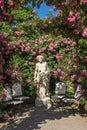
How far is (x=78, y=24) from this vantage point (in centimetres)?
948

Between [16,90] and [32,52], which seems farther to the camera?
[32,52]

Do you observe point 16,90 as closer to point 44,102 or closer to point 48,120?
point 44,102

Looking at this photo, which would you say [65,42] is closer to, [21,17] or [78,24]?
[21,17]

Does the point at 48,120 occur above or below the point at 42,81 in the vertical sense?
below

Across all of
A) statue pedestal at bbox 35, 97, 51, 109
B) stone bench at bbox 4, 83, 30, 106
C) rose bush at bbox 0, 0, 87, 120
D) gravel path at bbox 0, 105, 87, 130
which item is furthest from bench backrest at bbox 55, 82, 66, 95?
gravel path at bbox 0, 105, 87, 130

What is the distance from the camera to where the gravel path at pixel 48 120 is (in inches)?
369

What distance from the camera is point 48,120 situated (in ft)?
33.4

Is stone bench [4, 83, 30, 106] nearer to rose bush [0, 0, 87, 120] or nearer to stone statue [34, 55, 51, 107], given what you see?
rose bush [0, 0, 87, 120]

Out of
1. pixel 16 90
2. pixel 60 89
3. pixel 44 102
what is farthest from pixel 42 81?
pixel 60 89

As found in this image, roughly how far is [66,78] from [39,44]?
6.20 ft

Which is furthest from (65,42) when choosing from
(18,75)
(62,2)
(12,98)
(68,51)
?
(62,2)

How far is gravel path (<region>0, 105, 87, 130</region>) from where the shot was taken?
30.8ft

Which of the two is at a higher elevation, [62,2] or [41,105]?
[62,2]

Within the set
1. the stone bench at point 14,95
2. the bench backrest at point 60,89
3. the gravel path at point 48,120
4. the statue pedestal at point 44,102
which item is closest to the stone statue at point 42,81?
the statue pedestal at point 44,102
